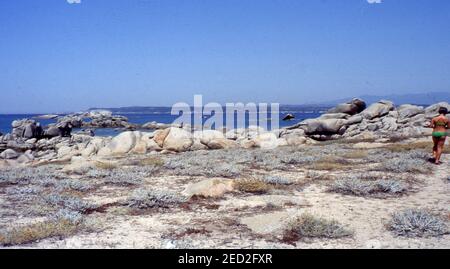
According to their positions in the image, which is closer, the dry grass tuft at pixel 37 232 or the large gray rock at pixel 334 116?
the dry grass tuft at pixel 37 232

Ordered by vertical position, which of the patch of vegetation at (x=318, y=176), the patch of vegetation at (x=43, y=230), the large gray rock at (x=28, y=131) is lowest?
the large gray rock at (x=28, y=131)

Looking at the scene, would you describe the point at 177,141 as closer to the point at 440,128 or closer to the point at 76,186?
the point at 76,186

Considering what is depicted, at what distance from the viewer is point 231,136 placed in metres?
38.8

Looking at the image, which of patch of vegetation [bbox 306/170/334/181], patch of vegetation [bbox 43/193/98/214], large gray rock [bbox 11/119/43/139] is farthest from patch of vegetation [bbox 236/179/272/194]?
large gray rock [bbox 11/119/43/139]

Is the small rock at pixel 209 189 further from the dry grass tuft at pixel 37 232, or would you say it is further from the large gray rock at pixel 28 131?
the large gray rock at pixel 28 131

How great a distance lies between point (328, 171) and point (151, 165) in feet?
24.2

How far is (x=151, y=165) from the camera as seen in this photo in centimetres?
1599

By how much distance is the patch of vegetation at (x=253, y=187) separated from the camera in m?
10.3

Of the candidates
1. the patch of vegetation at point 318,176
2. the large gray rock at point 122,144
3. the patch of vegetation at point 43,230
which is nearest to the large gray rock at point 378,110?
the large gray rock at point 122,144

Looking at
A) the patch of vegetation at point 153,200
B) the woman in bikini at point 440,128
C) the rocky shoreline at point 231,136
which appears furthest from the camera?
the rocky shoreline at point 231,136

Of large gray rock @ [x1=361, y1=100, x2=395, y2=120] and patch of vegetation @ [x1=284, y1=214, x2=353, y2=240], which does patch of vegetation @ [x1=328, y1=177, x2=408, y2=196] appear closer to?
patch of vegetation @ [x1=284, y1=214, x2=353, y2=240]

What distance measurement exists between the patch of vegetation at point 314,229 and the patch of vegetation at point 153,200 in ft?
10.4
